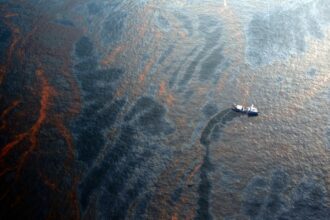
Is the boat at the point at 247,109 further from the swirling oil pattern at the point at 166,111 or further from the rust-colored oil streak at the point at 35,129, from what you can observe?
the rust-colored oil streak at the point at 35,129

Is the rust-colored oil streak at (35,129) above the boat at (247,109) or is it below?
below

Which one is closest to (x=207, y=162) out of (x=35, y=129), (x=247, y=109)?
(x=247, y=109)

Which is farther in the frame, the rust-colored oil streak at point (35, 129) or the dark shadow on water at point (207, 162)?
the rust-colored oil streak at point (35, 129)

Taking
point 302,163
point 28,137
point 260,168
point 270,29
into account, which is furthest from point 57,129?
point 270,29

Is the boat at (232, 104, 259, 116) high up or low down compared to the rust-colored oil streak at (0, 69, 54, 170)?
up

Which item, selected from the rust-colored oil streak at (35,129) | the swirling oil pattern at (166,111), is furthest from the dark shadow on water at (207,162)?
the rust-colored oil streak at (35,129)

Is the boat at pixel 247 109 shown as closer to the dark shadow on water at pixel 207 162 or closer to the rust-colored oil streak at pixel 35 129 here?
the dark shadow on water at pixel 207 162

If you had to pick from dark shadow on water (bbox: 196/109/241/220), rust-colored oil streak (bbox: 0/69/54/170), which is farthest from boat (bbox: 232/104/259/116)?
rust-colored oil streak (bbox: 0/69/54/170)

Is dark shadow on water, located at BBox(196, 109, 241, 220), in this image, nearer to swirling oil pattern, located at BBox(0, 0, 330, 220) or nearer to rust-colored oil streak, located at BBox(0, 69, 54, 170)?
swirling oil pattern, located at BBox(0, 0, 330, 220)

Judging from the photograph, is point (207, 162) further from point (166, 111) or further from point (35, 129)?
point (35, 129)
